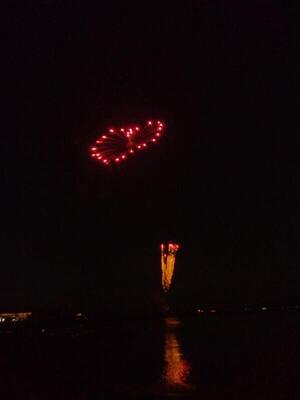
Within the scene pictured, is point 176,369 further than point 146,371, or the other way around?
point 176,369

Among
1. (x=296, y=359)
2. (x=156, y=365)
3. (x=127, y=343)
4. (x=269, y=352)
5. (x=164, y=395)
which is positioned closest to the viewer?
(x=164, y=395)

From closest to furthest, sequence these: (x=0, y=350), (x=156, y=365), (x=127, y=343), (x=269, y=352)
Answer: (x=156, y=365)
(x=269, y=352)
(x=0, y=350)
(x=127, y=343)

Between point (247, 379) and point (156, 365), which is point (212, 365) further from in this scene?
point (247, 379)

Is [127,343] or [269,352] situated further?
[127,343]

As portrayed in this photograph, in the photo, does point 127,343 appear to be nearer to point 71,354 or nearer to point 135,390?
point 71,354

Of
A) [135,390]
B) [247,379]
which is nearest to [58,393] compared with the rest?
[135,390]

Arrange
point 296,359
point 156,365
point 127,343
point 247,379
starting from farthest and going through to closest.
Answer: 1. point 127,343
2. point 156,365
3. point 296,359
4. point 247,379

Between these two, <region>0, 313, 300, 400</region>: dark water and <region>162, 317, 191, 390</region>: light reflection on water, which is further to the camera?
<region>162, 317, 191, 390</region>: light reflection on water

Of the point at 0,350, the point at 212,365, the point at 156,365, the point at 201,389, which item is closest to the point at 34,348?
the point at 0,350

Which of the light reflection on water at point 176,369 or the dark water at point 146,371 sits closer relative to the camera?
the dark water at point 146,371
